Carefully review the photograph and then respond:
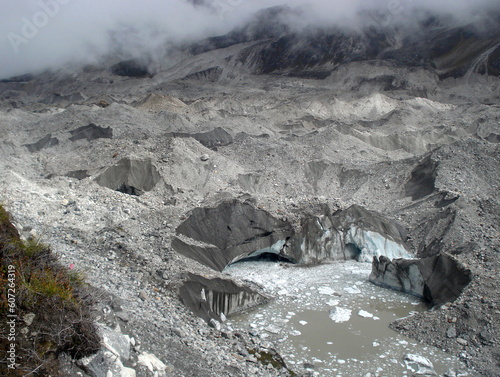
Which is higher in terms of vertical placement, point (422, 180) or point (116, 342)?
point (116, 342)

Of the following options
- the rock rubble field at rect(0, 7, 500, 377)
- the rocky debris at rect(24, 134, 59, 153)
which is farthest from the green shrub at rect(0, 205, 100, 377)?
the rocky debris at rect(24, 134, 59, 153)

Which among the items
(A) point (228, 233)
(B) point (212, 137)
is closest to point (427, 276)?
(A) point (228, 233)

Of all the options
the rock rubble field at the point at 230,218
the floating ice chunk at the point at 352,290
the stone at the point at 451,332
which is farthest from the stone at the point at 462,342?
the floating ice chunk at the point at 352,290

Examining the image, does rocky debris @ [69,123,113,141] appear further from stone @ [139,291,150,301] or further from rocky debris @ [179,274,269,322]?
stone @ [139,291,150,301]

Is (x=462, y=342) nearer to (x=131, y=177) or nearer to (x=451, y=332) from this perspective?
(x=451, y=332)

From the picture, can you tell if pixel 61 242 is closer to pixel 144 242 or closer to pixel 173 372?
pixel 144 242

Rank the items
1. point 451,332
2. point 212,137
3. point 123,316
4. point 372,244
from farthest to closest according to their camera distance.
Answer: point 212,137, point 372,244, point 451,332, point 123,316

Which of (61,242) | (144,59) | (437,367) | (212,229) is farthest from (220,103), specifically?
(144,59)
